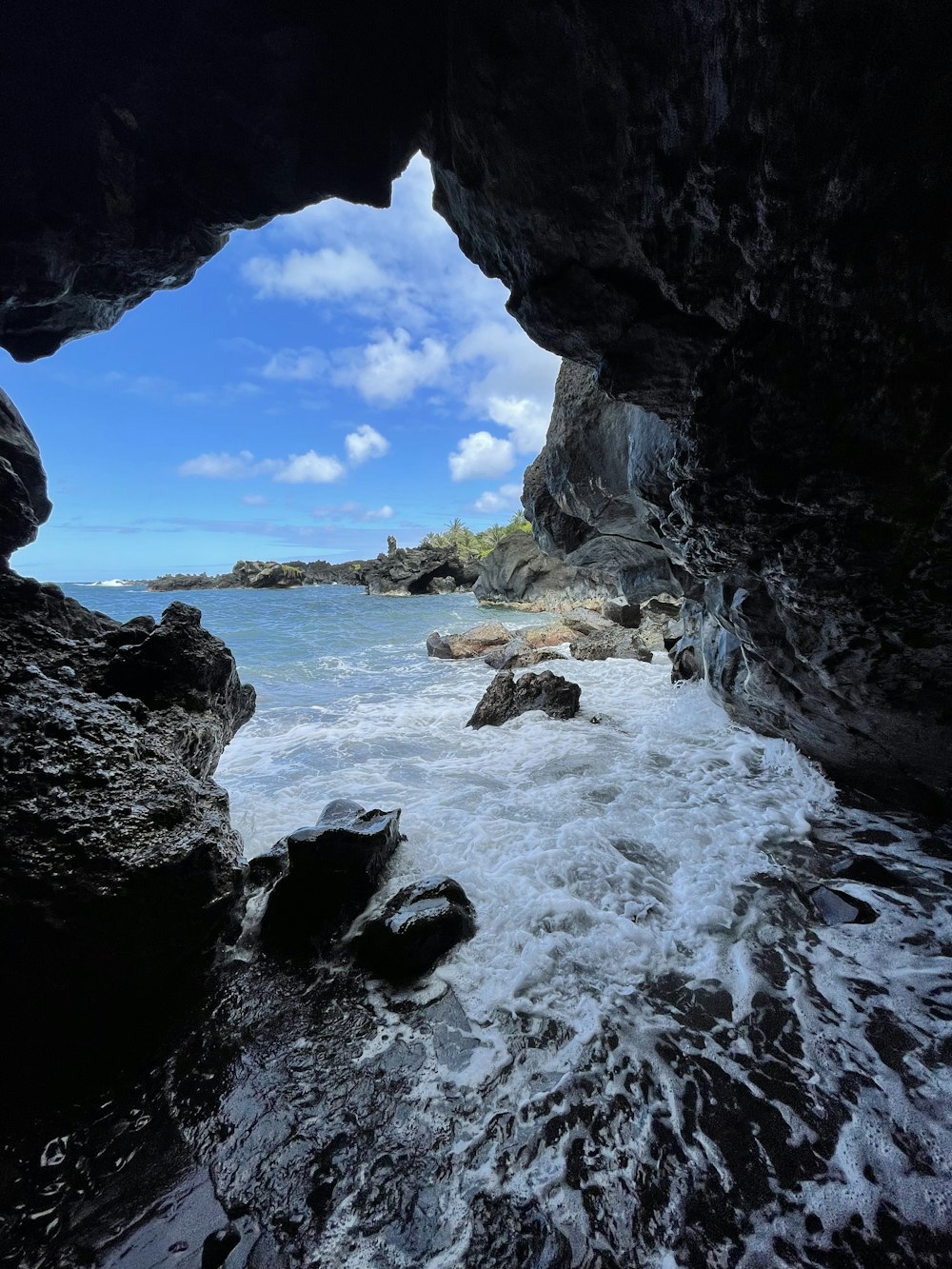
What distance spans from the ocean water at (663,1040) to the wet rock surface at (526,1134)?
0.04 ft

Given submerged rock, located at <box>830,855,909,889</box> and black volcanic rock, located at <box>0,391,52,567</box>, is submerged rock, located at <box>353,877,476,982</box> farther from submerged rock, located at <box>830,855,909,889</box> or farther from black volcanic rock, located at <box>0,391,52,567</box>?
black volcanic rock, located at <box>0,391,52,567</box>

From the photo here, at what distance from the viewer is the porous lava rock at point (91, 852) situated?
111 inches

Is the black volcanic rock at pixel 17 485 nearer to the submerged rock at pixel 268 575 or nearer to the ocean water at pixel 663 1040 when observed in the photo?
the ocean water at pixel 663 1040

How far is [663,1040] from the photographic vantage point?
3.03 m

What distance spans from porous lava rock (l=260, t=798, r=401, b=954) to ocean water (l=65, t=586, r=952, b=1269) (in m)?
0.42

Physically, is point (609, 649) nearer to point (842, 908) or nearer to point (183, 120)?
point (842, 908)

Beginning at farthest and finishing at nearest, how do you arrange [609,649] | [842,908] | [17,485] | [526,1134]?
1. [609,649]
2. [17,485]
3. [842,908]
4. [526,1134]

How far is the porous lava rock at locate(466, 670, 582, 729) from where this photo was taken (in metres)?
10.5

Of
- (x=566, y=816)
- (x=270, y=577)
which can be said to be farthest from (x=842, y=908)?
(x=270, y=577)

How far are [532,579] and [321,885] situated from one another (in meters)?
35.6

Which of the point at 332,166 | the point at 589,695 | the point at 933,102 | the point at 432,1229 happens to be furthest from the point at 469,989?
the point at 589,695

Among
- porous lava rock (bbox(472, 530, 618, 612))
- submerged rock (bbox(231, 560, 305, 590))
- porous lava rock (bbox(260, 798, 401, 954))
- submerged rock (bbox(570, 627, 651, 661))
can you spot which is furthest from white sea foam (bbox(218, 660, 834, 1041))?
submerged rock (bbox(231, 560, 305, 590))

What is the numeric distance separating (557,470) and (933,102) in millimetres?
6974

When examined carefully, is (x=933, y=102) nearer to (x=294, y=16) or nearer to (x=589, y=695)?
(x=294, y=16)
